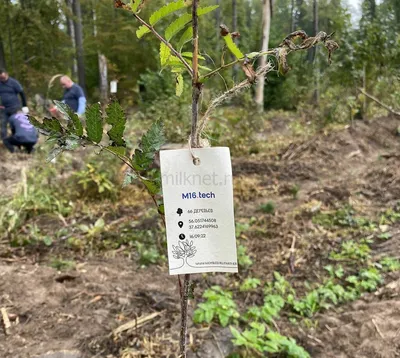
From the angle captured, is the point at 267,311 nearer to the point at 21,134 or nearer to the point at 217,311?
the point at 217,311

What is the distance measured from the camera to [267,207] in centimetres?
410

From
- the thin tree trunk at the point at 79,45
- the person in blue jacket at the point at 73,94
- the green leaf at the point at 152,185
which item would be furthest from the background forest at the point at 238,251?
the thin tree trunk at the point at 79,45

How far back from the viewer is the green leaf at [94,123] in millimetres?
916

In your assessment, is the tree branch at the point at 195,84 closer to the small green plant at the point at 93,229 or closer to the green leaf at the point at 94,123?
the green leaf at the point at 94,123

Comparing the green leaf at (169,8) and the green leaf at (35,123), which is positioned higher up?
the green leaf at (169,8)

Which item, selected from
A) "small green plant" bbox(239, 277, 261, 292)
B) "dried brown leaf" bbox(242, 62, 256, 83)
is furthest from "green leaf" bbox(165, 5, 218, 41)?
"small green plant" bbox(239, 277, 261, 292)

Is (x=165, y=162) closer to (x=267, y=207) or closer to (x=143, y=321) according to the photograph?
(x=143, y=321)

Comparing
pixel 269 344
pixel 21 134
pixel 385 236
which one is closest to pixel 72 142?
pixel 269 344

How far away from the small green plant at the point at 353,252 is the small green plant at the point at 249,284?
30.7 inches

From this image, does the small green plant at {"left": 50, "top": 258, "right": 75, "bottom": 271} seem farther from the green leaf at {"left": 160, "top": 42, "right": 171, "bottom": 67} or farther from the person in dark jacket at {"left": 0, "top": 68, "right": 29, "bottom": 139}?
the person in dark jacket at {"left": 0, "top": 68, "right": 29, "bottom": 139}

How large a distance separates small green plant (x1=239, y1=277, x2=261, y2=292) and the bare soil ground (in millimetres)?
93

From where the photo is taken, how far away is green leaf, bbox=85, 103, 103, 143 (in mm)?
916

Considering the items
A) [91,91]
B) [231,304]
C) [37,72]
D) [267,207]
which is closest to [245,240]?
[267,207]

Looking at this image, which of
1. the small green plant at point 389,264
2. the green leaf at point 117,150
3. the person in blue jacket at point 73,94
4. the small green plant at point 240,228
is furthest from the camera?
the person in blue jacket at point 73,94
